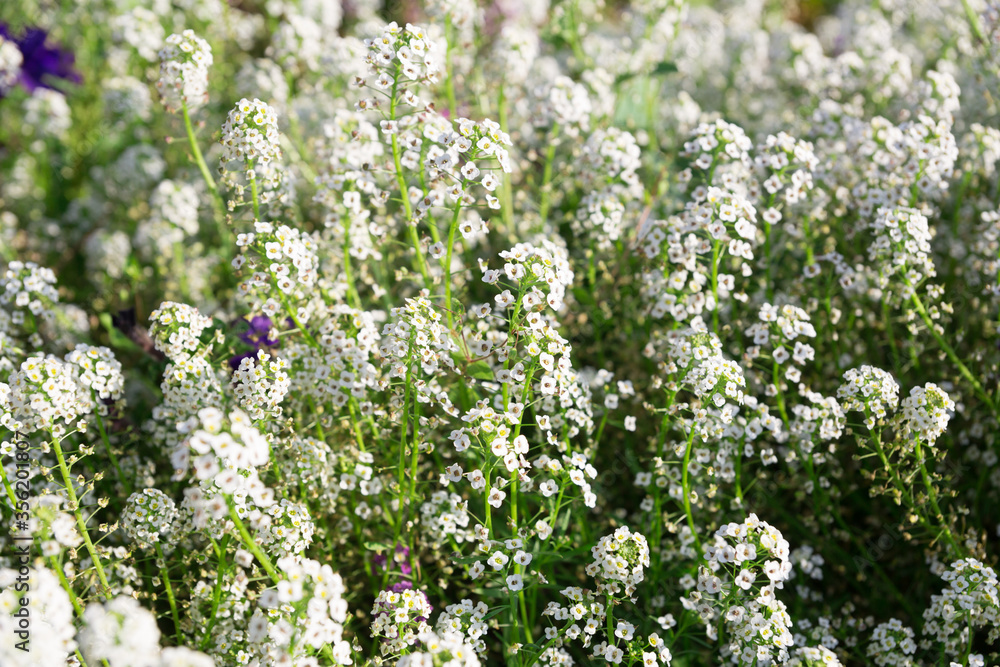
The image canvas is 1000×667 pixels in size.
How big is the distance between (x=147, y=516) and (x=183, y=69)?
205cm

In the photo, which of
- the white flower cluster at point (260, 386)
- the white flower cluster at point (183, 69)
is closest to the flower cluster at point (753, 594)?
the white flower cluster at point (260, 386)

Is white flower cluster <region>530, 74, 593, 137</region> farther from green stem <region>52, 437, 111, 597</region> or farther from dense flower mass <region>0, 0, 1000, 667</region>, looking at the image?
green stem <region>52, 437, 111, 597</region>

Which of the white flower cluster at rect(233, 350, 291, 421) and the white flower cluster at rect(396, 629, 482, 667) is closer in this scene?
the white flower cluster at rect(396, 629, 482, 667)

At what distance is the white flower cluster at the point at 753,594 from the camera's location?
8.68 feet

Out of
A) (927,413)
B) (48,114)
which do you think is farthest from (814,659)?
(48,114)

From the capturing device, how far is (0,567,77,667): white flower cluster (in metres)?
1.85

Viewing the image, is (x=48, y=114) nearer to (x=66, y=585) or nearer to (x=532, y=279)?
(x=66, y=585)

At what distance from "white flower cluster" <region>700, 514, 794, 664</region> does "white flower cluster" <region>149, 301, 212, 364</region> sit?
2.23 meters

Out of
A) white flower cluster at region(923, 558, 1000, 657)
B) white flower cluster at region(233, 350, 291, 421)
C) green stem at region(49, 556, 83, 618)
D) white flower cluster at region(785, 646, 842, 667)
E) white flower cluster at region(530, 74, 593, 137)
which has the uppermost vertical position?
white flower cluster at region(530, 74, 593, 137)

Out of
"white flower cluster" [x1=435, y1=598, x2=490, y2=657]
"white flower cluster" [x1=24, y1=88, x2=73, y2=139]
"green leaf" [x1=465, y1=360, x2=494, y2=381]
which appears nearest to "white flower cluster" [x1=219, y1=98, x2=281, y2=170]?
"green leaf" [x1=465, y1=360, x2=494, y2=381]

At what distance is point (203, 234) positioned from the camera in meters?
5.70

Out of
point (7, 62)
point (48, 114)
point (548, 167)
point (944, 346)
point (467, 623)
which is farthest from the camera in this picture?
point (48, 114)

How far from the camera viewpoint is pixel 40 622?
2223 mm

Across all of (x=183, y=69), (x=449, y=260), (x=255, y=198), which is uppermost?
(x=183, y=69)
